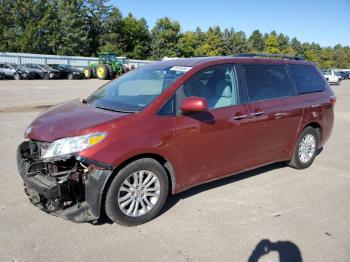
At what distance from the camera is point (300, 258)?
3520 mm

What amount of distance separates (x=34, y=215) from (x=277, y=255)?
103 inches

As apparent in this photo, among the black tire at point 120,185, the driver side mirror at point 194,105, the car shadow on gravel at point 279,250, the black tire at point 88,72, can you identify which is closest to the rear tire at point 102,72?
the black tire at point 88,72

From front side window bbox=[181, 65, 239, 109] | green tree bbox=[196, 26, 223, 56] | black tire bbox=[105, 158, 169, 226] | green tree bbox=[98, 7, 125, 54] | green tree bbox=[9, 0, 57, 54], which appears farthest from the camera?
green tree bbox=[196, 26, 223, 56]

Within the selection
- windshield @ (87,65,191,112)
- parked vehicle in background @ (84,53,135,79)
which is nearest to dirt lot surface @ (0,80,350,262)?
windshield @ (87,65,191,112)

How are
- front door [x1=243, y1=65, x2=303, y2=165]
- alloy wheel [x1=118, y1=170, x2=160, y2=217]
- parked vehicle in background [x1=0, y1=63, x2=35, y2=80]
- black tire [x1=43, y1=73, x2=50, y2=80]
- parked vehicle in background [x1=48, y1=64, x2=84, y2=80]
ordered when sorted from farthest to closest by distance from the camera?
parked vehicle in background [x1=48, y1=64, x2=84, y2=80] → black tire [x1=43, y1=73, x2=50, y2=80] → parked vehicle in background [x1=0, y1=63, x2=35, y2=80] → front door [x1=243, y1=65, x2=303, y2=165] → alloy wheel [x1=118, y1=170, x2=160, y2=217]

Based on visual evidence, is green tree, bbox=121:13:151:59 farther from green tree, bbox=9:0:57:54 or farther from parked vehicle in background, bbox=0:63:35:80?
parked vehicle in background, bbox=0:63:35:80

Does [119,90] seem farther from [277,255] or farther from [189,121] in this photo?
[277,255]

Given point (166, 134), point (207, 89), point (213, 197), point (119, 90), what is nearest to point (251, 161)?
point (213, 197)

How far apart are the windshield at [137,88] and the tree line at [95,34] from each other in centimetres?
4768

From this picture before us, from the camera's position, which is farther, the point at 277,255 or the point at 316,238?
the point at 316,238

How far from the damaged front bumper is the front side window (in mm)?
1419

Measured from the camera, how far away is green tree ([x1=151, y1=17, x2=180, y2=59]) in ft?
243

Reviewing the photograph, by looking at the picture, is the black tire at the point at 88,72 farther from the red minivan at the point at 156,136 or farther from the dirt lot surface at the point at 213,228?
the red minivan at the point at 156,136

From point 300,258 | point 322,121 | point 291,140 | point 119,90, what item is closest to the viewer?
point 300,258
